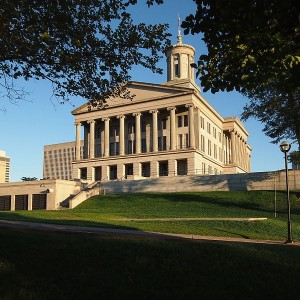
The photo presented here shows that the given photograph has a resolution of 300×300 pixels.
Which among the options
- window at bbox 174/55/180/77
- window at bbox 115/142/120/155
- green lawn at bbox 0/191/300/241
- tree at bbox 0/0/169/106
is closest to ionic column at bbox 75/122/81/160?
window at bbox 115/142/120/155

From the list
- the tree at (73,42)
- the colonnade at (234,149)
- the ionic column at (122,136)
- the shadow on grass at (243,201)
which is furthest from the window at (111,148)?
the tree at (73,42)

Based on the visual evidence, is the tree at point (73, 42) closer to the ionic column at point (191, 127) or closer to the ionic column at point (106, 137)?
the ionic column at point (191, 127)

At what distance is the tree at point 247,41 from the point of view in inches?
288

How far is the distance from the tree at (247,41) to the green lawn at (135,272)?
3.82 metres

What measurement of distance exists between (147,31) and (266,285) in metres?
8.34

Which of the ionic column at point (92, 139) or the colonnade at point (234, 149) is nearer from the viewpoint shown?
the ionic column at point (92, 139)

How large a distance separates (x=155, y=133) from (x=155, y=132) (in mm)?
195

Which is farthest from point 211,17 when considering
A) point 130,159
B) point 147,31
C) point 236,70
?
point 130,159

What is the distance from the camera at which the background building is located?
17688cm

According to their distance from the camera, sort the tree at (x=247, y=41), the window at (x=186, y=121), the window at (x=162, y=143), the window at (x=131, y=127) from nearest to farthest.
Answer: the tree at (x=247, y=41) → the window at (x=186, y=121) → the window at (x=162, y=143) → the window at (x=131, y=127)

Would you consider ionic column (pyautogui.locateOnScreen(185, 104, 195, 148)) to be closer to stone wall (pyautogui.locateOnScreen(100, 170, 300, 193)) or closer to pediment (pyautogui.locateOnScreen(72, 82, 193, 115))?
pediment (pyautogui.locateOnScreen(72, 82, 193, 115))

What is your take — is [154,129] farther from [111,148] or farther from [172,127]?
[111,148]

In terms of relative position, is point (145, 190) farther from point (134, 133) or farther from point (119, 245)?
point (119, 245)

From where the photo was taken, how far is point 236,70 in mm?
9008
